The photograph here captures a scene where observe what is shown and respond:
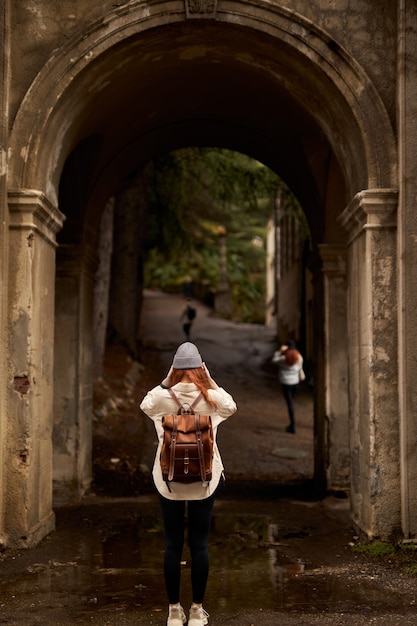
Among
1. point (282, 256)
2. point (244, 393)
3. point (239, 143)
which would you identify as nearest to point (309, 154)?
point (239, 143)

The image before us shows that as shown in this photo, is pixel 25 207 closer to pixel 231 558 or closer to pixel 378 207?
pixel 378 207

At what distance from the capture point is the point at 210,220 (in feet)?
143

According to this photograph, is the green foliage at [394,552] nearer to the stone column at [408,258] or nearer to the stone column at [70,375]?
the stone column at [408,258]

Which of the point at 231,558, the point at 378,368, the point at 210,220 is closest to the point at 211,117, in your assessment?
the point at 378,368

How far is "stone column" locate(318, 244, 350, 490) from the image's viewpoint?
420 inches

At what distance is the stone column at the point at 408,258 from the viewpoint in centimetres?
712

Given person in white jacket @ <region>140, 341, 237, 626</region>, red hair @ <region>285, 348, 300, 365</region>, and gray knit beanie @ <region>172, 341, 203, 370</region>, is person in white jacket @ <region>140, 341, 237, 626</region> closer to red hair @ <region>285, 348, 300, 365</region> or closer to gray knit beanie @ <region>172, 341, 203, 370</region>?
gray knit beanie @ <region>172, 341, 203, 370</region>

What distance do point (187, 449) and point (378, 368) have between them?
10.1 feet

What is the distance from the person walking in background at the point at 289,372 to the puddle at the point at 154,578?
24.8ft

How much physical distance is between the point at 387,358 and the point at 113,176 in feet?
18.5

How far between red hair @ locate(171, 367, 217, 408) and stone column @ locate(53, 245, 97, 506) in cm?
556

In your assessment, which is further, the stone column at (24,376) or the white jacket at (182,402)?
the stone column at (24,376)

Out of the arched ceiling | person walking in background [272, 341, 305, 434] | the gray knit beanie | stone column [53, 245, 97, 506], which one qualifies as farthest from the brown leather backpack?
person walking in background [272, 341, 305, 434]

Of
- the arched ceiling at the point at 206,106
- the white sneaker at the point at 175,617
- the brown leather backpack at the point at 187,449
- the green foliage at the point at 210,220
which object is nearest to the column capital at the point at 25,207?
the arched ceiling at the point at 206,106
